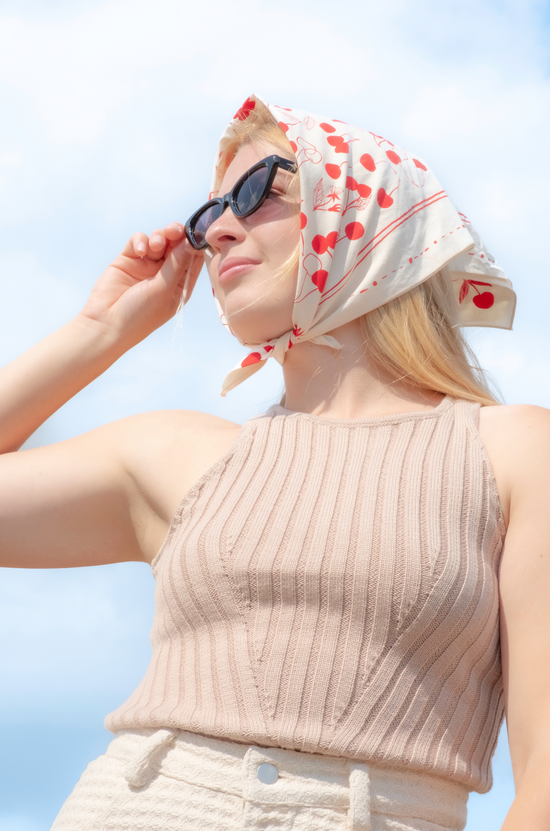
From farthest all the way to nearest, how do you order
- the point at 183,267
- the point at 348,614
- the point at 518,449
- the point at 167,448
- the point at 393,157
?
the point at 183,267 → the point at 393,157 → the point at 167,448 → the point at 518,449 → the point at 348,614

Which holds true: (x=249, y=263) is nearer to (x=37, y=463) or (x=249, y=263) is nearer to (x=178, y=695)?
(x=37, y=463)

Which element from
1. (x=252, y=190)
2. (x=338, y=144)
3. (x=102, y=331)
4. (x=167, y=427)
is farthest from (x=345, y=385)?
(x=102, y=331)

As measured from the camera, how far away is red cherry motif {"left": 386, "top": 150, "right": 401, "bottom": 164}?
254 cm

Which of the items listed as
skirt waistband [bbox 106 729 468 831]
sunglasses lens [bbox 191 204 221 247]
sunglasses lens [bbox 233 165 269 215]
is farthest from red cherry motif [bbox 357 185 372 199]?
skirt waistband [bbox 106 729 468 831]

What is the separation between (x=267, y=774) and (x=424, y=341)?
124cm

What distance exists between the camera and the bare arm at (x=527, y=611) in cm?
168

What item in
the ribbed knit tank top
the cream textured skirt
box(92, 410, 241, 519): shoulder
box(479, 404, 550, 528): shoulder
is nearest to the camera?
the cream textured skirt

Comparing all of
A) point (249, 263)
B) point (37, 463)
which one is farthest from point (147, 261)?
point (37, 463)

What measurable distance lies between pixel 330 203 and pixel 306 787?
1541 mm

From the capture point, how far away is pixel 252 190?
2432 mm

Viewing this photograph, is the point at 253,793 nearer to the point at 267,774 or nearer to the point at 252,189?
the point at 267,774

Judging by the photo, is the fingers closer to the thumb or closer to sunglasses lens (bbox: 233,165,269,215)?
the thumb

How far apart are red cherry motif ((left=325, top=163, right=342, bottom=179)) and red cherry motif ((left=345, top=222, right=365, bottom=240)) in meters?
0.15

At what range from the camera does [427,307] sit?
8.01 ft
